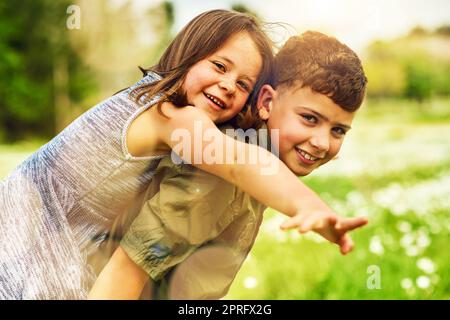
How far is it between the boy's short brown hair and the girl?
0.04m

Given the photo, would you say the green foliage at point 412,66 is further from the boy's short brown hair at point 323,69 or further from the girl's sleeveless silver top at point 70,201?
the girl's sleeveless silver top at point 70,201

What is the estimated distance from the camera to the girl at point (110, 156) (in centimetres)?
110

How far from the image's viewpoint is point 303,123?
1.10m

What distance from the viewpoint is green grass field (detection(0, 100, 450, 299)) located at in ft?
5.73

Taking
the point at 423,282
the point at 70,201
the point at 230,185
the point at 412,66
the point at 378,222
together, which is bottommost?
the point at 378,222

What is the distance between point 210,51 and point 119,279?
45 centimetres

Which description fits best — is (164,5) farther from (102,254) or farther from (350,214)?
(350,214)

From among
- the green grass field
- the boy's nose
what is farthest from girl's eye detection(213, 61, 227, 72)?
the green grass field

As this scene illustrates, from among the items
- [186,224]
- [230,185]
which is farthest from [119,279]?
[230,185]

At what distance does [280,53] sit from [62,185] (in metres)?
0.48

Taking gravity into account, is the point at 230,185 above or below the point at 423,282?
above

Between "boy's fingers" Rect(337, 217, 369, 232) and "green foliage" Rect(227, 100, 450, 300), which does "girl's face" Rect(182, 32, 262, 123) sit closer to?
"boy's fingers" Rect(337, 217, 369, 232)

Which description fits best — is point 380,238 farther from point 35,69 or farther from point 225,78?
point 35,69

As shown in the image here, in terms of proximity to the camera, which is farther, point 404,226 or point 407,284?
point 404,226
